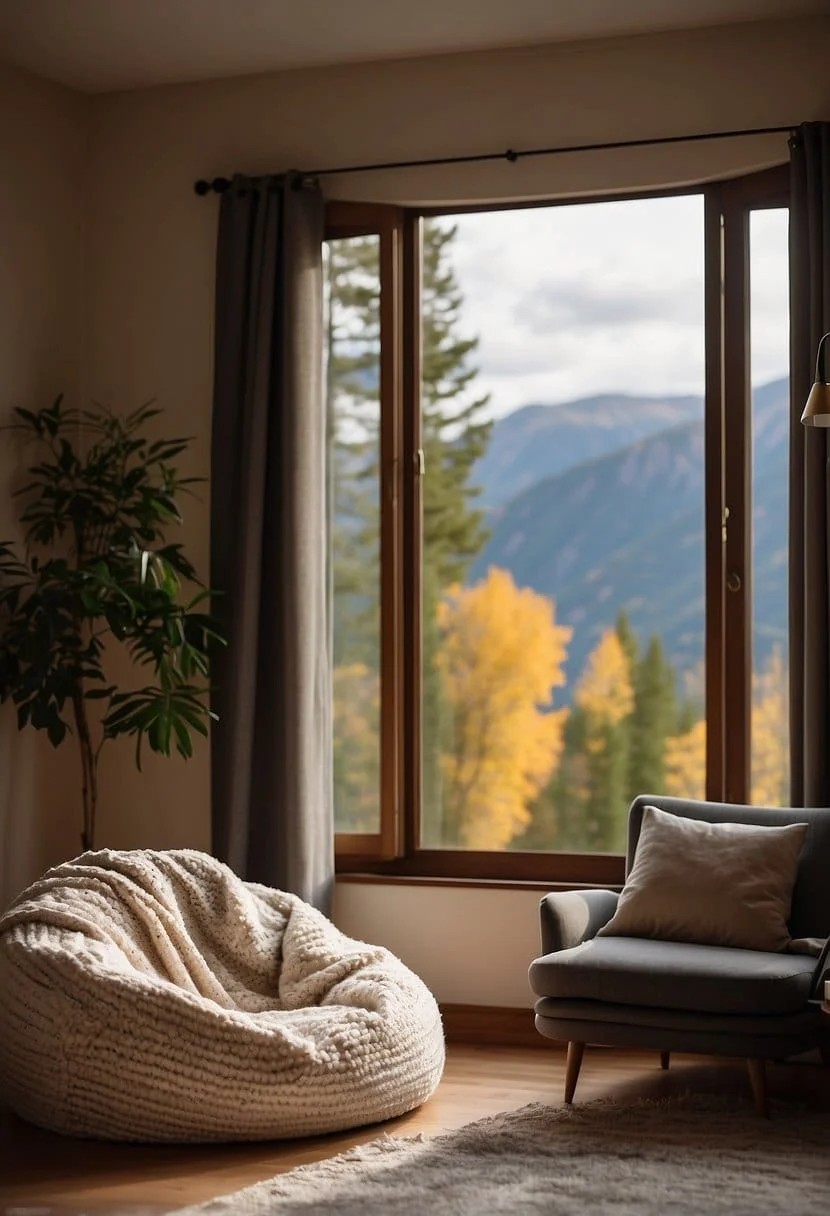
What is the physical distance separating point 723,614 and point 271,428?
1.60m

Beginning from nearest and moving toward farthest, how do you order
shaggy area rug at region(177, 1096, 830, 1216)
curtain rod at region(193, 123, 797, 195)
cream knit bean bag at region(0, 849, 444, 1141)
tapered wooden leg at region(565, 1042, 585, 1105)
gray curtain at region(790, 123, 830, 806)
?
shaggy area rug at region(177, 1096, 830, 1216)
cream knit bean bag at region(0, 849, 444, 1141)
tapered wooden leg at region(565, 1042, 585, 1105)
gray curtain at region(790, 123, 830, 806)
curtain rod at region(193, 123, 797, 195)

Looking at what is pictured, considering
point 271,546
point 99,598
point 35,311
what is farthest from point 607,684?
point 35,311

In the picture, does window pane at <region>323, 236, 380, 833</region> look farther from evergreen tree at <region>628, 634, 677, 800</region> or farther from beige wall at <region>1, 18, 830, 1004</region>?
evergreen tree at <region>628, 634, 677, 800</region>

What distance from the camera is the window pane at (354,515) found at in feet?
16.5

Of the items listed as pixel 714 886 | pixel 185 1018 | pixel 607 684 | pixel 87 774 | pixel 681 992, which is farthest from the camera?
pixel 87 774

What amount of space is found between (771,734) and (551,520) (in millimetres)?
1010

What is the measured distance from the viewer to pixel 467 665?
195 inches

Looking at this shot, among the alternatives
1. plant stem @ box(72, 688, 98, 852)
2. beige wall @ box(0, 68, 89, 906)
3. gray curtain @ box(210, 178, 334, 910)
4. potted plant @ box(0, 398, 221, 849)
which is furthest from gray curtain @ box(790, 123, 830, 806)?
beige wall @ box(0, 68, 89, 906)

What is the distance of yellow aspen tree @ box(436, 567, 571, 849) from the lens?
16.1 ft

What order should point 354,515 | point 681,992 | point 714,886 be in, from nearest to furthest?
point 681,992 → point 714,886 → point 354,515

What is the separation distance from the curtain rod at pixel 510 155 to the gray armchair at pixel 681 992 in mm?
2279

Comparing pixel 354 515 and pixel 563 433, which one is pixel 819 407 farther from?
pixel 354 515

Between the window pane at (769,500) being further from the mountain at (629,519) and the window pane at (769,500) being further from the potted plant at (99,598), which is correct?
the potted plant at (99,598)

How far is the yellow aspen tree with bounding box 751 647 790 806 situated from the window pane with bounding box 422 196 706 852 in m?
0.18
